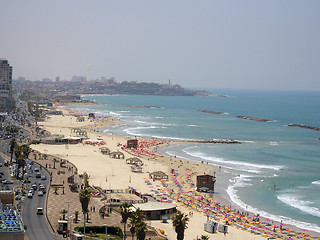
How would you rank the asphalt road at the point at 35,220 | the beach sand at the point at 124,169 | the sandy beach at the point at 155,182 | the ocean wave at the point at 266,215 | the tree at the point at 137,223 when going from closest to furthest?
1. the tree at the point at 137,223
2. the asphalt road at the point at 35,220
3. the beach sand at the point at 124,169
4. the sandy beach at the point at 155,182
5. the ocean wave at the point at 266,215

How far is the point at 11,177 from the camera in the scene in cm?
4347

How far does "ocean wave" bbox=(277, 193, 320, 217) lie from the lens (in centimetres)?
4185

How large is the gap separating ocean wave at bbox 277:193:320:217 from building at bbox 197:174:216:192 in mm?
6778

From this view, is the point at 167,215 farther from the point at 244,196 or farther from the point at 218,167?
the point at 218,167

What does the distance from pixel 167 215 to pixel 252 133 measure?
69.4 metres

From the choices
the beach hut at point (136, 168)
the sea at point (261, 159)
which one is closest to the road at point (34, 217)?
the beach hut at point (136, 168)

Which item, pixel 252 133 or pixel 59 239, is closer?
pixel 59 239

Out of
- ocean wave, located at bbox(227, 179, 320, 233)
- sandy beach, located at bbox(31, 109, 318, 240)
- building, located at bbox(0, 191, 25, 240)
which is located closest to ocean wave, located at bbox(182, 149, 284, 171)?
sandy beach, located at bbox(31, 109, 318, 240)

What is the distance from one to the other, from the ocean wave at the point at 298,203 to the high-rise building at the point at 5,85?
94.4 m

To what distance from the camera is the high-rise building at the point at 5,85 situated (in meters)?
134

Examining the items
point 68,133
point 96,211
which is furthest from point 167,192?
point 68,133

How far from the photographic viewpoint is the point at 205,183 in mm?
48750

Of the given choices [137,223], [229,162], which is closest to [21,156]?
[137,223]

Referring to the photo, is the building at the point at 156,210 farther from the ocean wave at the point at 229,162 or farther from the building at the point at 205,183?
the ocean wave at the point at 229,162
